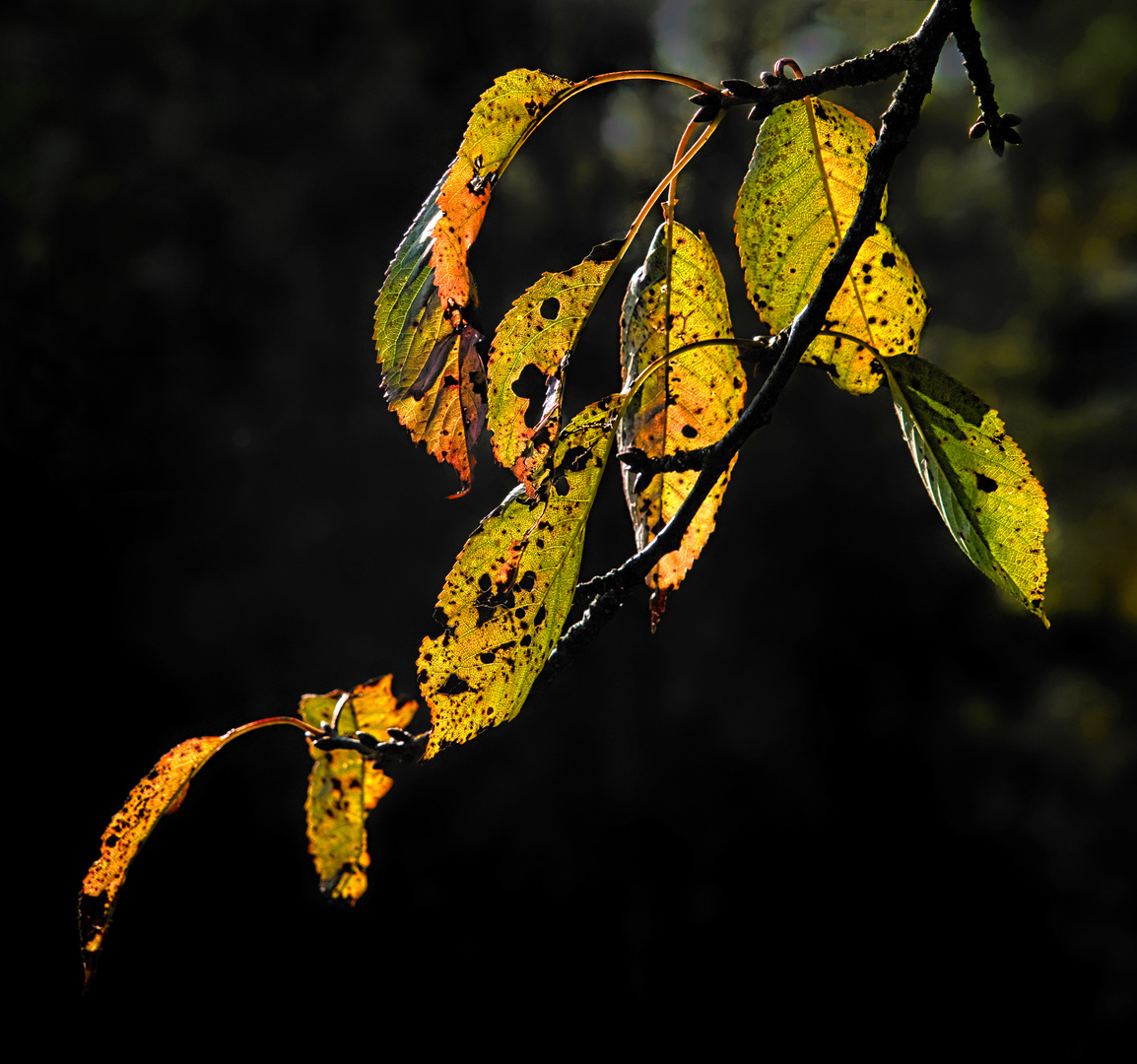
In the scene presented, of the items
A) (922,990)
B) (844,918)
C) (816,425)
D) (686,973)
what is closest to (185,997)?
(686,973)

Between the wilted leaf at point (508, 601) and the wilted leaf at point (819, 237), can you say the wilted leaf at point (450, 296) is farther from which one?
the wilted leaf at point (819, 237)

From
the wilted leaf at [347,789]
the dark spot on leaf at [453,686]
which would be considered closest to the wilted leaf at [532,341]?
the dark spot on leaf at [453,686]

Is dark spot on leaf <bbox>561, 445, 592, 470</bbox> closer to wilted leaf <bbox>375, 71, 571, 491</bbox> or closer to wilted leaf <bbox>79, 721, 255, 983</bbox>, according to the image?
wilted leaf <bbox>375, 71, 571, 491</bbox>

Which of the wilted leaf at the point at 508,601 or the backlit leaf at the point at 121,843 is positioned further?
the backlit leaf at the point at 121,843

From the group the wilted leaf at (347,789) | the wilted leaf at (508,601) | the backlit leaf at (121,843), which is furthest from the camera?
the wilted leaf at (347,789)

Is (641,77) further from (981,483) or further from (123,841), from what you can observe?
(123,841)

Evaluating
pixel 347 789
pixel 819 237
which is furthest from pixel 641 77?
pixel 347 789

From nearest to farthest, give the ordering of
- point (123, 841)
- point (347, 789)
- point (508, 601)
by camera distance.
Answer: point (508, 601) < point (123, 841) < point (347, 789)
